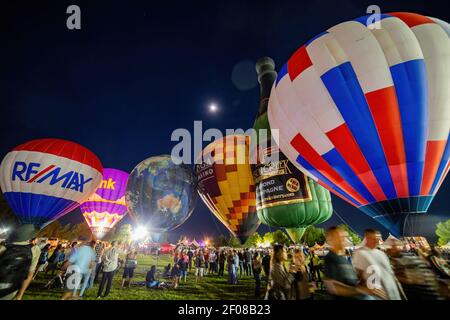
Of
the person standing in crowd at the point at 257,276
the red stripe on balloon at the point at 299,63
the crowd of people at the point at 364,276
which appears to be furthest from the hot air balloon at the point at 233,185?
the crowd of people at the point at 364,276

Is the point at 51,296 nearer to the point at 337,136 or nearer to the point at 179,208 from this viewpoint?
the point at 179,208

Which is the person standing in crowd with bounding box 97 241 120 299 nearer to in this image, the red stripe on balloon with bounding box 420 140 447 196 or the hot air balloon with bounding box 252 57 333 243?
the hot air balloon with bounding box 252 57 333 243

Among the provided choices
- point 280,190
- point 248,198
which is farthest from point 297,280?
point 248,198

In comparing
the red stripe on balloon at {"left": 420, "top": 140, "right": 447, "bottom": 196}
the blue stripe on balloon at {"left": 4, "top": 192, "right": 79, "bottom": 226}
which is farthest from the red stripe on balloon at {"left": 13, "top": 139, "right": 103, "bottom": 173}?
the red stripe on balloon at {"left": 420, "top": 140, "right": 447, "bottom": 196}

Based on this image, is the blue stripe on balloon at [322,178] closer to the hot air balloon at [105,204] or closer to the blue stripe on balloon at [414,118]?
the blue stripe on balloon at [414,118]

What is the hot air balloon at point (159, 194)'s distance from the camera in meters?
9.45

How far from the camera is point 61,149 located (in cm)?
1146

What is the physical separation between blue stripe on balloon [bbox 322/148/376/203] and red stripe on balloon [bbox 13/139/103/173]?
11.8m

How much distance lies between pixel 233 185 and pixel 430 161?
27.3ft

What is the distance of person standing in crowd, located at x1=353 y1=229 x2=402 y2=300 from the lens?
281 cm

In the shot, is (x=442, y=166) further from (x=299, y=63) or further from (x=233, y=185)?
(x=233, y=185)

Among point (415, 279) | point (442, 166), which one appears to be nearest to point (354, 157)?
point (442, 166)
